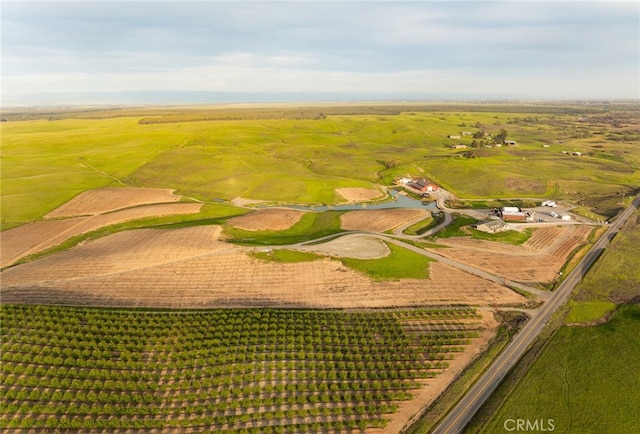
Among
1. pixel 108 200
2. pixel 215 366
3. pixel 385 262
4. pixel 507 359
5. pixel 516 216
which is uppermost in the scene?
pixel 108 200

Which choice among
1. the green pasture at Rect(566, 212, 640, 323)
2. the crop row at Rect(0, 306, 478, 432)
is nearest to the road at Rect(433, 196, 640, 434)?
the green pasture at Rect(566, 212, 640, 323)

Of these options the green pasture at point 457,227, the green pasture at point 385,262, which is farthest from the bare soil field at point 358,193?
the green pasture at point 385,262

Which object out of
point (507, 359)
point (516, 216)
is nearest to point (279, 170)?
point (516, 216)

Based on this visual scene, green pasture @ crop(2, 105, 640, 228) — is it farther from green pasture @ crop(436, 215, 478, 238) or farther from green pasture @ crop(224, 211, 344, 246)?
green pasture @ crop(436, 215, 478, 238)

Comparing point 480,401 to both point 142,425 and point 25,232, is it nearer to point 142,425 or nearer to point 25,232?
Result: point 142,425

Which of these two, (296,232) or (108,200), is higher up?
(108,200)

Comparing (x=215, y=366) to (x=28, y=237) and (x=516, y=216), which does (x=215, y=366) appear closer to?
(x=28, y=237)
